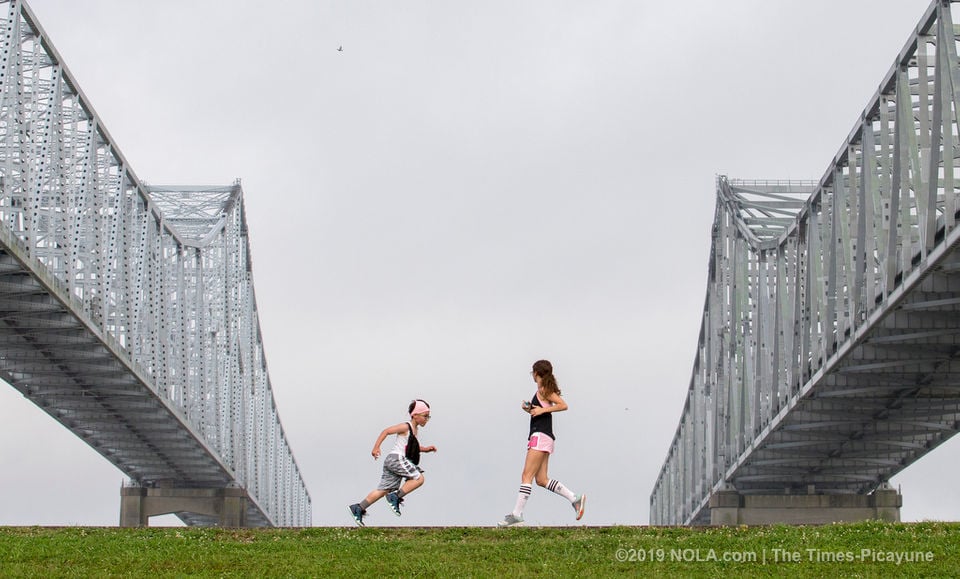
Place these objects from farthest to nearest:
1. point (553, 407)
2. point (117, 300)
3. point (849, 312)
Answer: point (117, 300)
point (849, 312)
point (553, 407)

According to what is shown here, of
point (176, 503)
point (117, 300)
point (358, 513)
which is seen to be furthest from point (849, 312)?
point (176, 503)

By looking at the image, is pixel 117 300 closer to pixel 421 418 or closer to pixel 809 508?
pixel 809 508

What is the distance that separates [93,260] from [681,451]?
67137 millimetres

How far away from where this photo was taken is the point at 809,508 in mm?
81062

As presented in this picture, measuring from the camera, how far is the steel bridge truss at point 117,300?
49625mm

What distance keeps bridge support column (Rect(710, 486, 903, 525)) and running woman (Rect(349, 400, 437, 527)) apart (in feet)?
171

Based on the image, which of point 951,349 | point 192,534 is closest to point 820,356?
point 951,349

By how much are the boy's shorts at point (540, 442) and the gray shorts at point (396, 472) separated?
6.27 ft

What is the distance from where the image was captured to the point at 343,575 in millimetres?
23797

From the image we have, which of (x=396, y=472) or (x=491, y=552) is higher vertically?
(x=396, y=472)

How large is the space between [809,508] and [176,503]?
→ 101 feet

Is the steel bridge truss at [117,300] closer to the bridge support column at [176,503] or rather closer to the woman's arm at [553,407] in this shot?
the bridge support column at [176,503]

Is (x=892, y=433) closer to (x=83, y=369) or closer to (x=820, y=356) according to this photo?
(x=820, y=356)

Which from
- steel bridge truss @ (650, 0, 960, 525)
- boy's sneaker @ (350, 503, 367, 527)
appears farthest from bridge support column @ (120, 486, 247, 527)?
boy's sneaker @ (350, 503, 367, 527)
